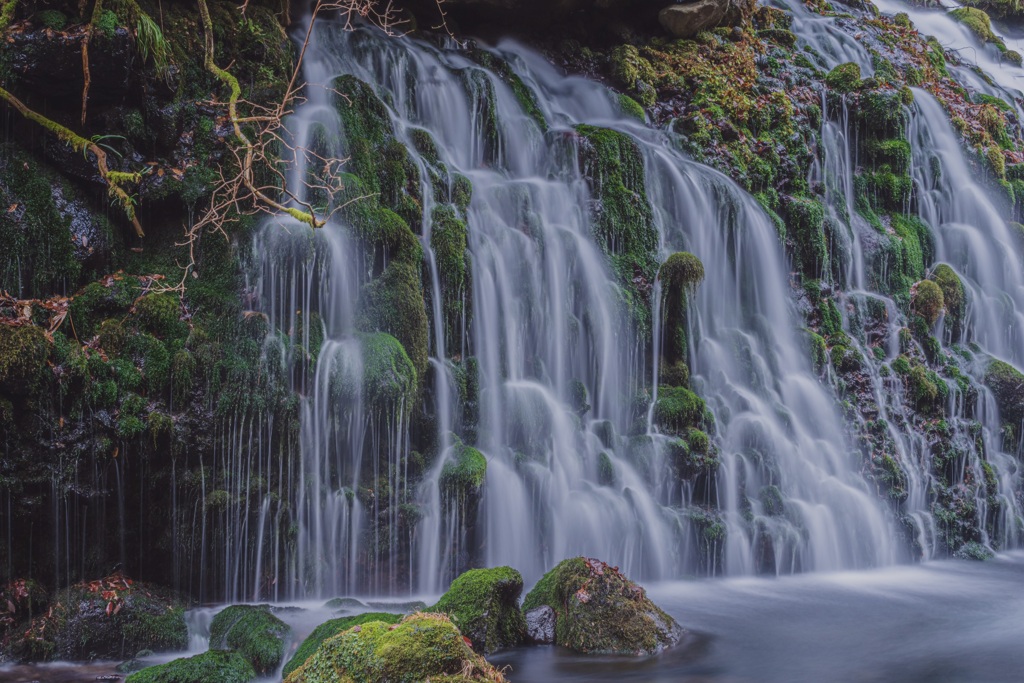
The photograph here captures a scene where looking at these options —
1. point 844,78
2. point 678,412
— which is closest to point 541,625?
point 678,412

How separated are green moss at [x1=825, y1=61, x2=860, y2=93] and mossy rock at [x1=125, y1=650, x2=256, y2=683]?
13749 mm

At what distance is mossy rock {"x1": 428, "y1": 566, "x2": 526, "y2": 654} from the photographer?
555cm

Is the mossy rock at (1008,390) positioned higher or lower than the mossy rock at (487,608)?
higher

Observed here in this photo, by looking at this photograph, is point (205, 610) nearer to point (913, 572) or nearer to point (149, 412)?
point (149, 412)

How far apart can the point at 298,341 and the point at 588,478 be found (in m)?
3.38

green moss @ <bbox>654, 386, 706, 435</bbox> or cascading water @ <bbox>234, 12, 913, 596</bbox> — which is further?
green moss @ <bbox>654, 386, 706, 435</bbox>

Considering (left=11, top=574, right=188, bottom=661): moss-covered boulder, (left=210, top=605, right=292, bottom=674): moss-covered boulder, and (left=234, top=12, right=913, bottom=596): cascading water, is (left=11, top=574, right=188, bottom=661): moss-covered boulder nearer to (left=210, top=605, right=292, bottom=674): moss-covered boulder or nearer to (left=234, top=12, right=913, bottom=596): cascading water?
(left=210, top=605, right=292, bottom=674): moss-covered boulder

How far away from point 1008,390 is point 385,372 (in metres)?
9.79

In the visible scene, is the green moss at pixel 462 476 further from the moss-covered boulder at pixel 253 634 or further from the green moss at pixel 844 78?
the green moss at pixel 844 78

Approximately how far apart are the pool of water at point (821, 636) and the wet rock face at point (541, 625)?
0.11 meters

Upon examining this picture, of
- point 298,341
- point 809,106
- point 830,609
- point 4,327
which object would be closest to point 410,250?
point 298,341

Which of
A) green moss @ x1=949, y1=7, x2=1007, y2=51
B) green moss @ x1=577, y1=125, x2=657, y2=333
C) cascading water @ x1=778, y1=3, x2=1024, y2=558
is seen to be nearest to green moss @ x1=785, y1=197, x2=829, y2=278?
cascading water @ x1=778, y1=3, x2=1024, y2=558

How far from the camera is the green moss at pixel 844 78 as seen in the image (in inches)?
570

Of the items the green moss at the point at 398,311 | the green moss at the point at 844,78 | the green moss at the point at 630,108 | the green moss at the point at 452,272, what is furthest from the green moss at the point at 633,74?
the green moss at the point at 398,311
